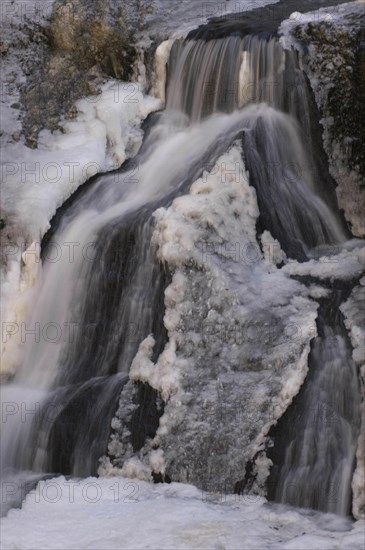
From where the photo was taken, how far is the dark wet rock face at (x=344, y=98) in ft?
23.1

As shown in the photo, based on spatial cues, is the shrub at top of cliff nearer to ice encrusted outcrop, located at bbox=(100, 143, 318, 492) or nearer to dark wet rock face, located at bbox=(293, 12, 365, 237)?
dark wet rock face, located at bbox=(293, 12, 365, 237)

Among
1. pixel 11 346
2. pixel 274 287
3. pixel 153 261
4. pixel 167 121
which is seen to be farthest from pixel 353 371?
pixel 167 121

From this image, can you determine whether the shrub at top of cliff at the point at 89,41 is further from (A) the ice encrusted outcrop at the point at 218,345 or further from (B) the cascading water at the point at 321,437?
(B) the cascading water at the point at 321,437

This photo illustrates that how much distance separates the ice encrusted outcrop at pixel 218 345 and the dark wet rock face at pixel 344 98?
41.7 inches

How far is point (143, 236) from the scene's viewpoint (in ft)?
20.9

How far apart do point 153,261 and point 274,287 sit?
0.96 m

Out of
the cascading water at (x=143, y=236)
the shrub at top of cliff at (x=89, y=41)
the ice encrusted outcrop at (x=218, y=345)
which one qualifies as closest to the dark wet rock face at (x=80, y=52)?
the shrub at top of cliff at (x=89, y=41)

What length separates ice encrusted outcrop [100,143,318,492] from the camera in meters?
5.20

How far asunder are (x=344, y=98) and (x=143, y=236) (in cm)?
236

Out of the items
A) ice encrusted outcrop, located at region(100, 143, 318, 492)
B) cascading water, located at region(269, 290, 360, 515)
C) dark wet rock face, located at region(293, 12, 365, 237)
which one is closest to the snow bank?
cascading water, located at region(269, 290, 360, 515)

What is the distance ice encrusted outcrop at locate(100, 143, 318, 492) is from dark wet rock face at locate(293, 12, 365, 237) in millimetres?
1059

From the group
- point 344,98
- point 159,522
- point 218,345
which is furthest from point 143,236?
point 159,522

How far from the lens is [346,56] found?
7258mm

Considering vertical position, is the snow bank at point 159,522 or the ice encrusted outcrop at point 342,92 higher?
the ice encrusted outcrop at point 342,92
